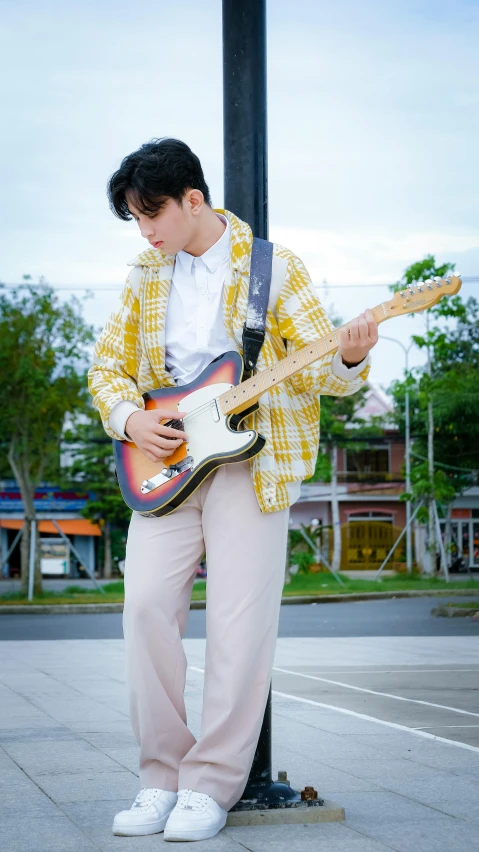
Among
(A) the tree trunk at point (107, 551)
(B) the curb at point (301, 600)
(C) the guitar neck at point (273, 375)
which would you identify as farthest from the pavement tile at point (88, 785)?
(A) the tree trunk at point (107, 551)

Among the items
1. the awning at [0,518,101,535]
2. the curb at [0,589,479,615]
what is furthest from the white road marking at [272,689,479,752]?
the awning at [0,518,101,535]

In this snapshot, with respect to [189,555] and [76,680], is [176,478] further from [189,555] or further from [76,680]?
[76,680]

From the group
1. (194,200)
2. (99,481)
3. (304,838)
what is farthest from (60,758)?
(99,481)

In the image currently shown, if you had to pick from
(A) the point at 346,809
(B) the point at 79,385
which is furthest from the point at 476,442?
(A) the point at 346,809

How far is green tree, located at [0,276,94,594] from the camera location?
22984 millimetres

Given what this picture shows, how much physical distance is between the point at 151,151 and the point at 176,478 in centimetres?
91

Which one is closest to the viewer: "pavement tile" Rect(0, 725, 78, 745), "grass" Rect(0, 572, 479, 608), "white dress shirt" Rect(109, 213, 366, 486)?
"white dress shirt" Rect(109, 213, 366, 486)

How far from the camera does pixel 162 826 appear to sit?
2994 millimetres

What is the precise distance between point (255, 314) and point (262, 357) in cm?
13

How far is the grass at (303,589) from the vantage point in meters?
22.8

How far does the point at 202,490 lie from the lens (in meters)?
3.17

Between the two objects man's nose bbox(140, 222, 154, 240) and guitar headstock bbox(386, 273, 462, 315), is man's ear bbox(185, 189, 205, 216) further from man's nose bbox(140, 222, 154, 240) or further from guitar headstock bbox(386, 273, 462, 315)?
guitar headstock bbox(386, 273, 462, 315)

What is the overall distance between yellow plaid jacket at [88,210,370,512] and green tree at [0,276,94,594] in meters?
19.6

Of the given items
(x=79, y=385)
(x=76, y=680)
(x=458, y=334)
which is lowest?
(x=76, y=680)
